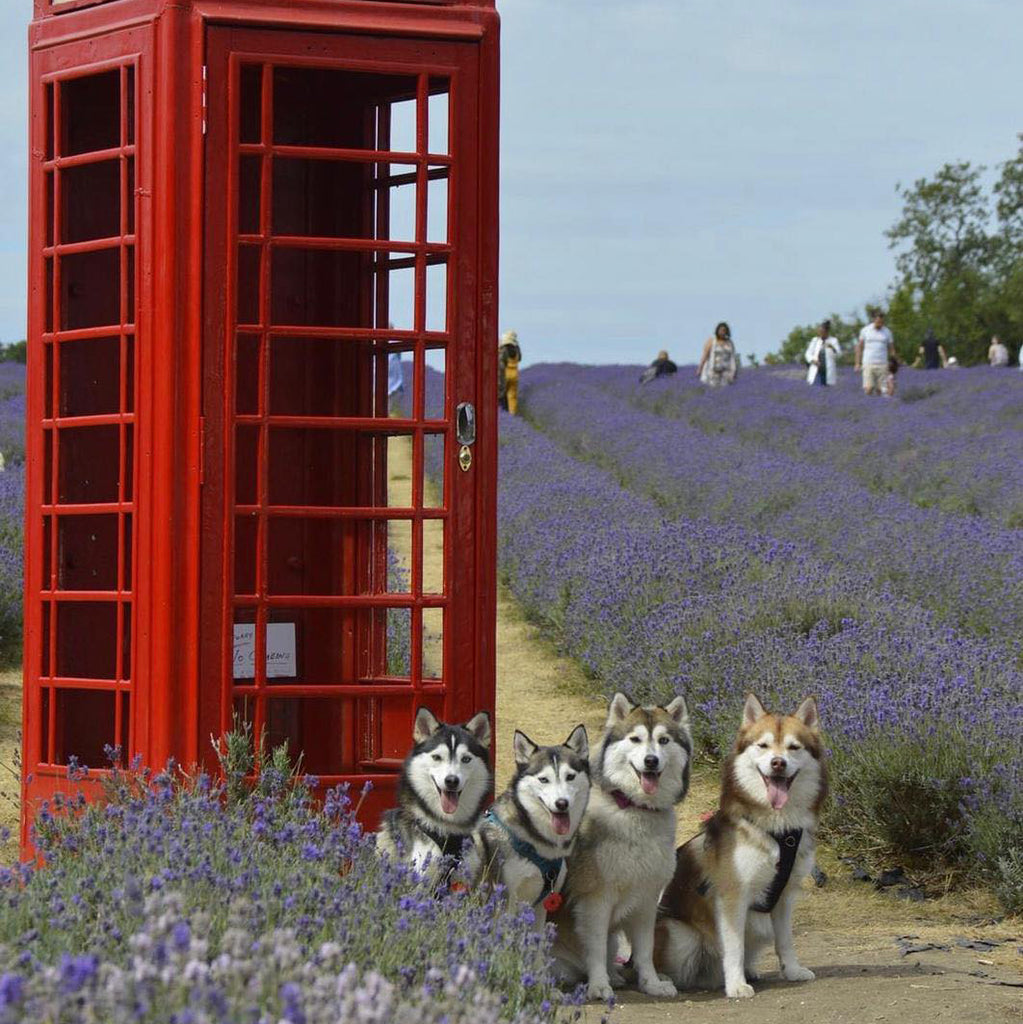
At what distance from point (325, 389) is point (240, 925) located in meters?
3.28

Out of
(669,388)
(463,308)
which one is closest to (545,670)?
(463,308)

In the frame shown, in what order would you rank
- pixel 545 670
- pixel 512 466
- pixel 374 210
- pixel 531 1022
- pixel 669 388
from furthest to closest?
pixel 669 388, pixel 512 466, pixel 545 670, pixel 374 210, pixel 531 1022

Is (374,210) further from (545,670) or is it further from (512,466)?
(512,466)

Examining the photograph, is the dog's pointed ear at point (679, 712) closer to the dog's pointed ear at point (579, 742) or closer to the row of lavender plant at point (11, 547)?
the dog's pointed ear at point (579, 742)

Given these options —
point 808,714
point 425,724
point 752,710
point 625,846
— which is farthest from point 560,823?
point 808,714

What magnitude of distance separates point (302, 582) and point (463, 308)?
51.0 inches

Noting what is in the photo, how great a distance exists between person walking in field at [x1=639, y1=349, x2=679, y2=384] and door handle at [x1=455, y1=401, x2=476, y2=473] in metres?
26.8

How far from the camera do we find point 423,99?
17.2 feet

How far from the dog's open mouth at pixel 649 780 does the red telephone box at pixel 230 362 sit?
0.66 m

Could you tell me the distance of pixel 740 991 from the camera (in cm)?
506

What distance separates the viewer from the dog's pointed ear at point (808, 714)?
5.24 metres

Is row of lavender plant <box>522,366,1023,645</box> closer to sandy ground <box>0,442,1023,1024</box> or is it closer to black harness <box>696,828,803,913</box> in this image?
sandy ground <box>0,442,1023,1024</box>

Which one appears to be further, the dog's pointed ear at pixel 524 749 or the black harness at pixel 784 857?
the black harness at pixel 784 857

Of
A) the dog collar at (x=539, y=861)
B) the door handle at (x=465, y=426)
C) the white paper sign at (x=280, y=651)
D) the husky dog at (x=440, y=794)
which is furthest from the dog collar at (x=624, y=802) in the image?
the white paper sign at (x=280, y=651)
